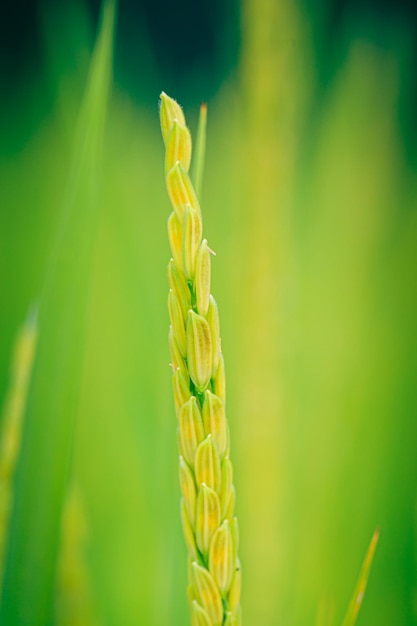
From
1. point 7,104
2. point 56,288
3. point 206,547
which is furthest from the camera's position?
point 7,104

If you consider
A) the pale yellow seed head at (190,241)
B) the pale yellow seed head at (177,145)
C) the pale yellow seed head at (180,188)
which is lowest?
the pale yellow seed head at (190,241)

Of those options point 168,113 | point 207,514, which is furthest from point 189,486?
point 168,113

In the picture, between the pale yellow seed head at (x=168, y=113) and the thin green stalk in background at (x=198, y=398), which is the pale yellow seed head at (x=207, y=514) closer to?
the thin green stalk in background at (x=198, y=398)

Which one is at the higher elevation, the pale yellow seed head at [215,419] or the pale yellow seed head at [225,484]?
the pale yellow seed head at [215,419]

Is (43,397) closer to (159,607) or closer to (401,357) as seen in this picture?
(159,607)

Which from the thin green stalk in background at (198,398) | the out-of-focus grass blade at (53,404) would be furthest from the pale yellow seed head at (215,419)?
the out-of-focus grass blade at (53,404)

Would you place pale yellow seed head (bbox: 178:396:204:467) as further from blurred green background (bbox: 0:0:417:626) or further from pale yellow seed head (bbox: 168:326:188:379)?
blurred green background (bbox: 0:0:417:626)

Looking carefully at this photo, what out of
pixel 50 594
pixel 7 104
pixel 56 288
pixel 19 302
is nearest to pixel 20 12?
pixel 7 104

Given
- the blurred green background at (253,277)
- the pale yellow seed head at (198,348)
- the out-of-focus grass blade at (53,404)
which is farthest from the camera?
the blurred green background at (253,277)
